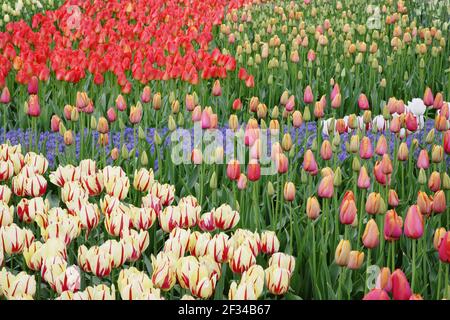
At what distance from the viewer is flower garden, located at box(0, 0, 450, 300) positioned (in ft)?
7.29

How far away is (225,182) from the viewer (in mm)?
3633

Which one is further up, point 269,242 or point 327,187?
point 327,187

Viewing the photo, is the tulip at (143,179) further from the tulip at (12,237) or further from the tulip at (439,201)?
the tulip at (439,201)

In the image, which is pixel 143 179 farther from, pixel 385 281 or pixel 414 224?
pixel 385 281

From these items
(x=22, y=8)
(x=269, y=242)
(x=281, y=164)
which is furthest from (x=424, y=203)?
(x=22, y=8)

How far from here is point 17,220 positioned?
307 cm

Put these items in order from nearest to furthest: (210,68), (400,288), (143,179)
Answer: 1. (400,288)
2. (143,179)
3. (210,68)

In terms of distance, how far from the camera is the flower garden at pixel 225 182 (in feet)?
7.29

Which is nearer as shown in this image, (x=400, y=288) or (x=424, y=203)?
(x=400, y=288)

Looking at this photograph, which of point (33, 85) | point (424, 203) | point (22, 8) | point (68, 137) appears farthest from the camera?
point (22, 8)

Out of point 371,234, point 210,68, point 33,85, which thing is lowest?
point 371,234

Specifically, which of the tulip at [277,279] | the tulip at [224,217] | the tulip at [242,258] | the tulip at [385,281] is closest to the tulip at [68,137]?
the tulip at [224,217]
